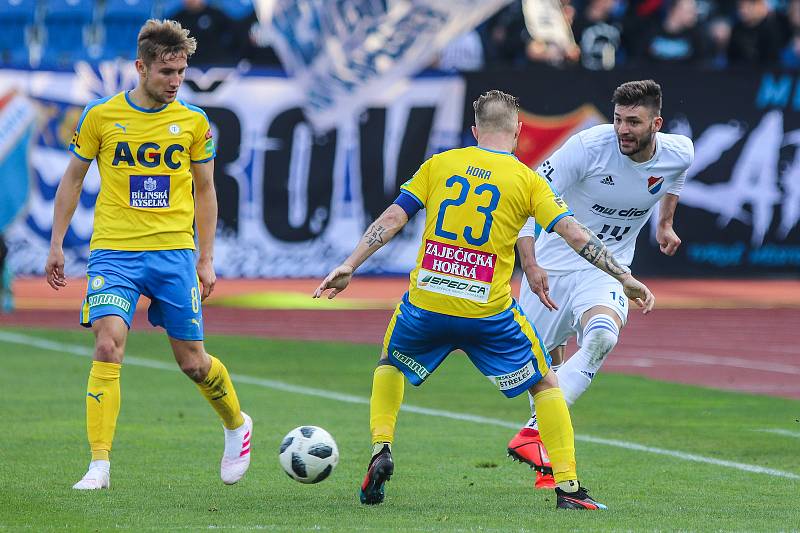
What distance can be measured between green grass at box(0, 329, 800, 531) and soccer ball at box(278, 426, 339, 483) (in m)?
0.12

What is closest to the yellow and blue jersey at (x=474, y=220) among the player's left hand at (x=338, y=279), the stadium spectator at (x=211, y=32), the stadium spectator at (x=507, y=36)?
the player's left hand at (x=338, y=279)

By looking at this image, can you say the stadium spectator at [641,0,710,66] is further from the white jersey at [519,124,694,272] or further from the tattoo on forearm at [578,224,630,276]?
the tattoo on forearm at [578,224,630,276]

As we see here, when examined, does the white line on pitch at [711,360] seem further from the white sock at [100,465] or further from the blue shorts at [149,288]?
the white sock at [100,465]

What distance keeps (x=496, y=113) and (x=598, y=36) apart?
16.3 meters

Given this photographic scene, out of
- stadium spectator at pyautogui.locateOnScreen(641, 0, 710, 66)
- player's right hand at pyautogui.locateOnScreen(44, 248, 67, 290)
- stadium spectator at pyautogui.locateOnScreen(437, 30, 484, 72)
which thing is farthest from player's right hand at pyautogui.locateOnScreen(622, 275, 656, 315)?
stadium spectator at pyautogui.locateOnScreen(641, 0, 710, 66)

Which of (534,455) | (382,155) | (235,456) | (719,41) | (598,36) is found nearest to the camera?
(235,456)

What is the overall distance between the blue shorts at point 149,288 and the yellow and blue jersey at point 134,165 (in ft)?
0.21

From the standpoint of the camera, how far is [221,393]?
8070mm

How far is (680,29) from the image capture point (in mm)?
23688

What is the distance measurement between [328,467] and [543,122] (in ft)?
50.1

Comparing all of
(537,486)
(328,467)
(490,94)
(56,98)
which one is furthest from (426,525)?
(56,98)

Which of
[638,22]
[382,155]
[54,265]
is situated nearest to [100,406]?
[54,265]

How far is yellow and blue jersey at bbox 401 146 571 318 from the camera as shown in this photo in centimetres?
715

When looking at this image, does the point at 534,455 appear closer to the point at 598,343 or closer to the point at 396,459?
the point at 598,343
